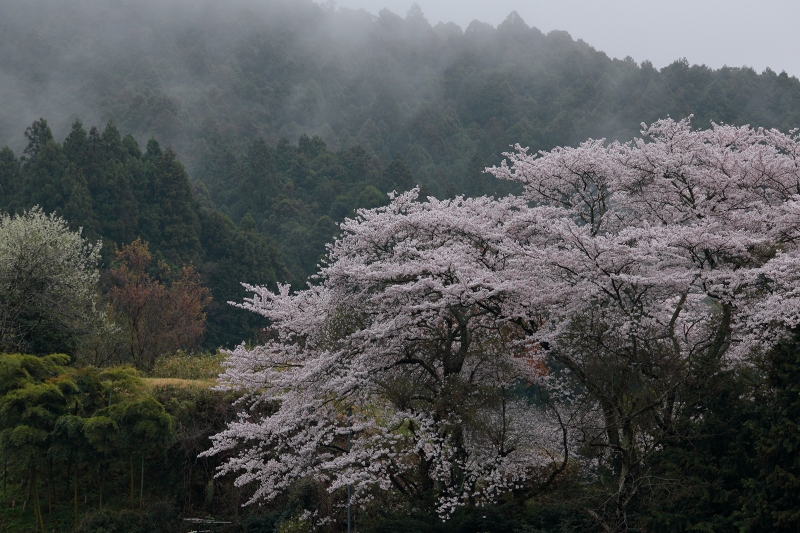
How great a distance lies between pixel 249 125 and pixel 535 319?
200 ft

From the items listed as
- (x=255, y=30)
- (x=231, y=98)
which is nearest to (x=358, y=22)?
(x=255, y=30)

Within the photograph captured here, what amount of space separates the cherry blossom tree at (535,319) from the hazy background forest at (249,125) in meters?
1.03

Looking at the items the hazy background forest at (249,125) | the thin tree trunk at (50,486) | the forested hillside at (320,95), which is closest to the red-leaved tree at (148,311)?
the hazy background forest at (249,125)

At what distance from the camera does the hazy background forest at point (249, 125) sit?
55.6 feet

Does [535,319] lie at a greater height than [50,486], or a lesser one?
greater

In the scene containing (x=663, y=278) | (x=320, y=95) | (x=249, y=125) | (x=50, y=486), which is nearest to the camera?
(x=663, y=278)

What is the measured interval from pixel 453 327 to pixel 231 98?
67043mm

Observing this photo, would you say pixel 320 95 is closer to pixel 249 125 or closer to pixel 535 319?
pixel 249 125

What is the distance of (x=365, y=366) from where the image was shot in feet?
37.4

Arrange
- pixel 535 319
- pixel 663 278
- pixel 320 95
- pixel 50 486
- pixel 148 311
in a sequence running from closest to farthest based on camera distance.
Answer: pixel 663 278 → pixel 535 319 → pixel 50 486 → pixel 148 311 → pixel 320 95

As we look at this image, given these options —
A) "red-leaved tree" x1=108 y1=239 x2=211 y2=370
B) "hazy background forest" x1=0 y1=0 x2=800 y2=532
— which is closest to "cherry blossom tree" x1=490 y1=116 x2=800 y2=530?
"hazy background forest" x1=0 y1=0 x2=800 y2=532

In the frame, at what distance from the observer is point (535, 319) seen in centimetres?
1230

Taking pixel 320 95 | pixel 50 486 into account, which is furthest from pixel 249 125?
pixel 50 486

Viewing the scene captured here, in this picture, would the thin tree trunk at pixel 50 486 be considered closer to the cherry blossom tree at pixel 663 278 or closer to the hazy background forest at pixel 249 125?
the hazy background forest at pixel 249 125
